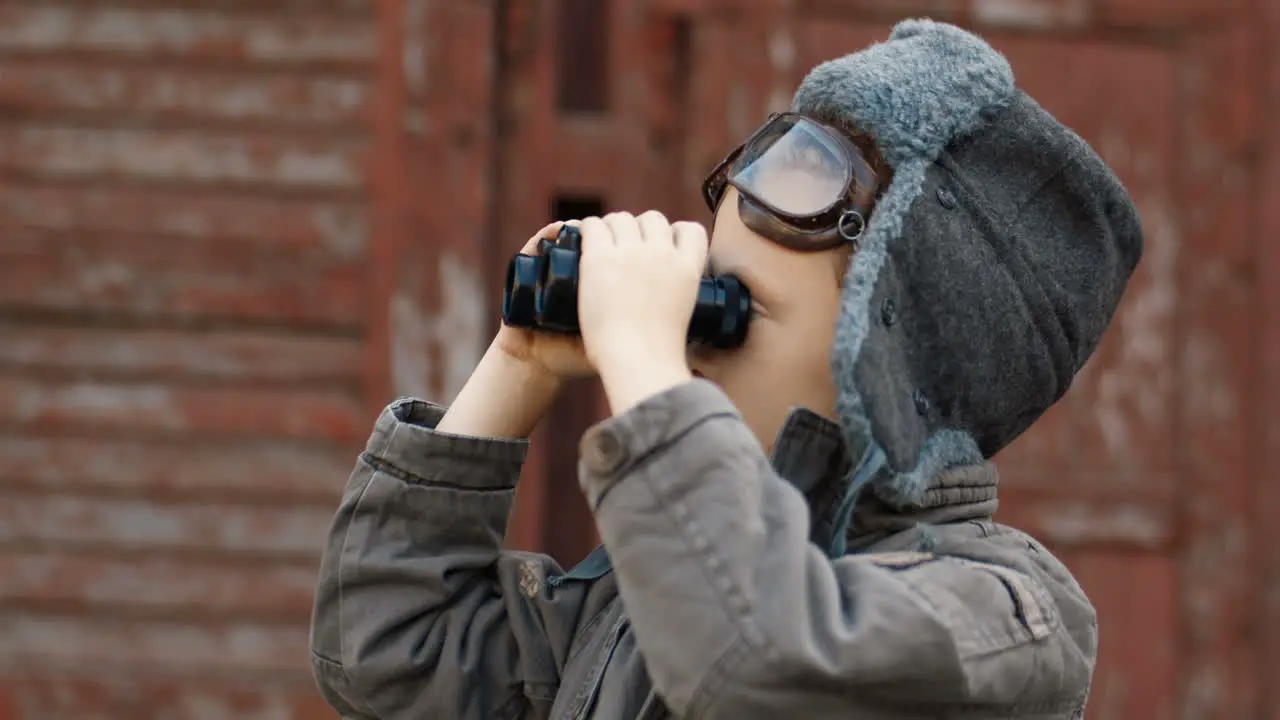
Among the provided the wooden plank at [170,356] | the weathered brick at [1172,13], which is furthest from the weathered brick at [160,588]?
the weathered brick at [1172,13]

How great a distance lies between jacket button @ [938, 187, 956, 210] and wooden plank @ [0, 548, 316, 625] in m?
1.79

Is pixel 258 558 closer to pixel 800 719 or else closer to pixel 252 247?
pixel 252 247

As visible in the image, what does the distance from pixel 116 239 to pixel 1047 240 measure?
1.97 m

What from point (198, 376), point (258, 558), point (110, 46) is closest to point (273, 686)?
point (258, 558)

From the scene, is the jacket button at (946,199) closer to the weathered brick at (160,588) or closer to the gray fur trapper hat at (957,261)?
the gray fur trapper hat at (957,261)

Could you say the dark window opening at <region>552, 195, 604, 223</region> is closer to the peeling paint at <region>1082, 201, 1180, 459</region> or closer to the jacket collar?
the peeling paint at <region>1082, 201, 1180, 459</region>

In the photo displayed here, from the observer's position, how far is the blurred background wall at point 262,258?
2734 mm

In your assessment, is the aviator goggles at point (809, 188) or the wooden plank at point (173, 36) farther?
the wooden plank at point (173, 36)

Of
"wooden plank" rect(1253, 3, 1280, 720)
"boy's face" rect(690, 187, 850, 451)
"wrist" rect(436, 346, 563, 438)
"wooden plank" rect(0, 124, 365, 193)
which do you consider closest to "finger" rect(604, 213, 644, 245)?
"boy's face" rect(690, 187, 850, 451)

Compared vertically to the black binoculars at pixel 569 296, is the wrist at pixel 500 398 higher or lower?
lower

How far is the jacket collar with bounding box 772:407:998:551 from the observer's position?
1.23 meters

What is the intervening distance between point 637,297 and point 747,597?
10.5 inches

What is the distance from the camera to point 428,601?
1410mm

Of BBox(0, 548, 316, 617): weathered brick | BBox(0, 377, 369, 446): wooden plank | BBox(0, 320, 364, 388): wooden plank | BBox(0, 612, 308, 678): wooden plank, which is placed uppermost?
BBox(0, 320, 364, 388): wooden plank
